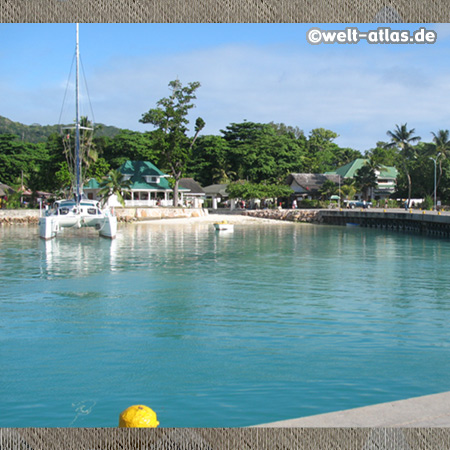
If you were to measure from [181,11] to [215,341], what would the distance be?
8409 mm

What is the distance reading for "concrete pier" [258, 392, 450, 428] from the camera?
3.84 meters

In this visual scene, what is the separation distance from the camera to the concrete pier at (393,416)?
3839 millimetres

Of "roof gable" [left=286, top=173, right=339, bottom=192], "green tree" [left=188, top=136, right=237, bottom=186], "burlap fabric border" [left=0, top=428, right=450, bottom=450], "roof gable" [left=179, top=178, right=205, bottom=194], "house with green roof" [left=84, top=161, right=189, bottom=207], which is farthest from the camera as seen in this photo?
"green tree" [left=188, top=136, right=237, bottom=186]

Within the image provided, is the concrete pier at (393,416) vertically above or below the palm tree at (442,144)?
below

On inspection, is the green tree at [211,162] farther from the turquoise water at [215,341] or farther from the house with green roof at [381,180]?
the turquoise water at [215,341]

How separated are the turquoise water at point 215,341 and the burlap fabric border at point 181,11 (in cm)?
490

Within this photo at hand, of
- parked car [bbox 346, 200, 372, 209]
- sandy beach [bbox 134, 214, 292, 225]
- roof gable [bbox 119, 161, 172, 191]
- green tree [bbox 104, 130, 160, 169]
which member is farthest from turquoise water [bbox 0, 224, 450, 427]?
green tree [bbox 104, 130, 160, 169]

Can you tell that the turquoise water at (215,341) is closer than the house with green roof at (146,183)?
Yes

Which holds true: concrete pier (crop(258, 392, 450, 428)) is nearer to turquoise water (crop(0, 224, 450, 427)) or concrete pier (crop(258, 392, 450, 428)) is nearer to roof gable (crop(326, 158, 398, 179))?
turquoise water (crop(0, 224, 450, 427))

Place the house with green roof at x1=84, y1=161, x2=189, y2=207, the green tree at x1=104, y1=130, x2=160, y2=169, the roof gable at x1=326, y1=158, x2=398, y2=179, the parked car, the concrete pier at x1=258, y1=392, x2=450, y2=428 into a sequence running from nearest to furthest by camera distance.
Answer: the concrete pier at x1=258, y1=392, x2=450, y2=428 < the house with green roof at x1=84, y1=161, x2=189, y2=207 < the parked car < the green tree at x1=104, y1=130, x2=160, y2=169 < the roof gable at x1=326, y1=158, x2=398, y2=179

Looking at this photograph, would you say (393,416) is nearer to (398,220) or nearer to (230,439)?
(230,439)

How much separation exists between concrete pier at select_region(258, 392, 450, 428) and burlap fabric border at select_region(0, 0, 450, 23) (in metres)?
2.54

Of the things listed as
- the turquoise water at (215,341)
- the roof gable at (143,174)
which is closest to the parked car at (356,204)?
the roof gable at (143,174)

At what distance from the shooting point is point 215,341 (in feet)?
35.6
